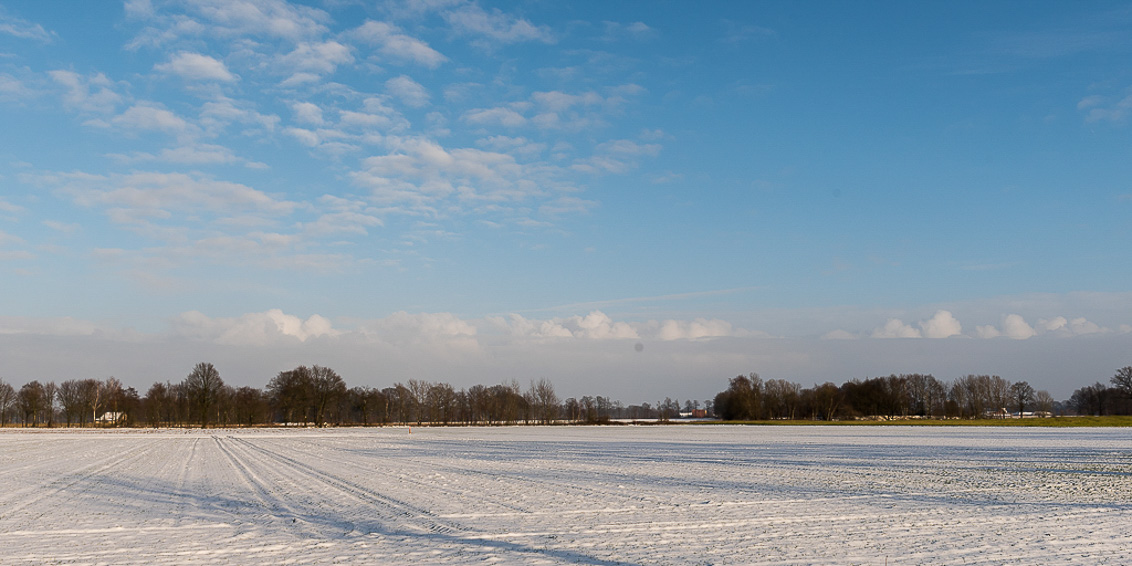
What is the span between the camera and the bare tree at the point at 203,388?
11806cm

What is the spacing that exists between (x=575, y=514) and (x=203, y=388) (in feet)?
391

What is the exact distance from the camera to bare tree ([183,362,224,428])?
118 m

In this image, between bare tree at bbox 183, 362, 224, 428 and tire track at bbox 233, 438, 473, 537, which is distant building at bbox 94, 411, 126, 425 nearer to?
bare tree at bbox 183, 362, 224, 428

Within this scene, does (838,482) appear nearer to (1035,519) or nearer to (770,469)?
(770,469)

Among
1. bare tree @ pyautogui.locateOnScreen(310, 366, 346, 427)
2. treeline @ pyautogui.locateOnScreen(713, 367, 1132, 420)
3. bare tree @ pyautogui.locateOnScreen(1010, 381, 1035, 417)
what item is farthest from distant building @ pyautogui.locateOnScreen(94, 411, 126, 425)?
bare tree @ pyautogui.locateOnScreen(1010, 381, 1035, 417)

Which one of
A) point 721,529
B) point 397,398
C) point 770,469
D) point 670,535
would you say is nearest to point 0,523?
point 670,535

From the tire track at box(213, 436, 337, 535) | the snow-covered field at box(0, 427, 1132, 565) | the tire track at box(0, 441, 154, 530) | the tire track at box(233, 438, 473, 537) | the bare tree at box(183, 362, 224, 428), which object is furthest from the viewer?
the bare tree at box(183, 362, 224, 428)

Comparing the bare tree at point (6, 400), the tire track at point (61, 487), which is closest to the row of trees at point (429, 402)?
the bare tree at point (6, 400)

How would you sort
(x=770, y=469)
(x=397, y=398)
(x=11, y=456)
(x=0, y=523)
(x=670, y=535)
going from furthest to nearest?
(x=397, y=398), (x=11, y=456), (x=770, y=469), (x=0, y=523), (x=670, y=535)

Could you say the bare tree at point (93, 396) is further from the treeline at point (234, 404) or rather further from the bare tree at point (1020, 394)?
the bare tree at point (1020, 394)

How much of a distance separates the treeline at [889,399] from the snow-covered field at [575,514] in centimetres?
13168

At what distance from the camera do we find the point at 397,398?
147 meters

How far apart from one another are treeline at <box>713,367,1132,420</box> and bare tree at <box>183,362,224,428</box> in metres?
95.2

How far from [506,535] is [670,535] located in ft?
9.13
